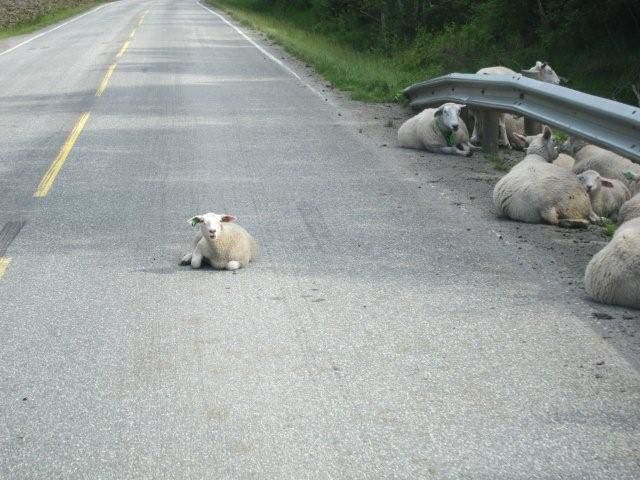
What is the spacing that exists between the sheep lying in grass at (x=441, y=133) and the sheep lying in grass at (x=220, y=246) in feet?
17.8

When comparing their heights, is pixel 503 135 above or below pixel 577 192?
below

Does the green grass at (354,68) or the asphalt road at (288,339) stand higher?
the asphalt road at (288,339)

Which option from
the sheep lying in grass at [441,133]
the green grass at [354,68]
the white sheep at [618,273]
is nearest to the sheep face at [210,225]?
the white sheep at [618,273]

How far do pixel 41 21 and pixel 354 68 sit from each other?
90.3 ft

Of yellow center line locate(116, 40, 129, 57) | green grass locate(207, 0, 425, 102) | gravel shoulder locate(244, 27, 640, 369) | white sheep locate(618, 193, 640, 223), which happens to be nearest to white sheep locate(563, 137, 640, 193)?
gravel shoulder locate(244, 27, 640, 369)

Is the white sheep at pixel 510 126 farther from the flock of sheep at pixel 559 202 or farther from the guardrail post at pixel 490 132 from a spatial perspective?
the guardrail post at pixel 490 132

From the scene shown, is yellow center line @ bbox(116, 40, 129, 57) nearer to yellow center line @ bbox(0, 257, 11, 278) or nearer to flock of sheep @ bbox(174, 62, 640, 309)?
flock of sheep @ bbox(174, 62, 640, 309)

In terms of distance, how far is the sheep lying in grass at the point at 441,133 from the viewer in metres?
12.5

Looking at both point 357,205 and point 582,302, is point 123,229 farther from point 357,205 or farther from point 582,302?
point 582,302

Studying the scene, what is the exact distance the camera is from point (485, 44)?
23.8 metres

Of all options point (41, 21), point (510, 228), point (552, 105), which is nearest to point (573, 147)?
point (552, 105)

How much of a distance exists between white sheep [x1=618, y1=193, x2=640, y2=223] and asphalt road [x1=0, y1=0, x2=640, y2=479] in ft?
3.86

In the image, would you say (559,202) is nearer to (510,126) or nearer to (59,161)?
(510,126)

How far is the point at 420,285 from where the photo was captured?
7.02m
